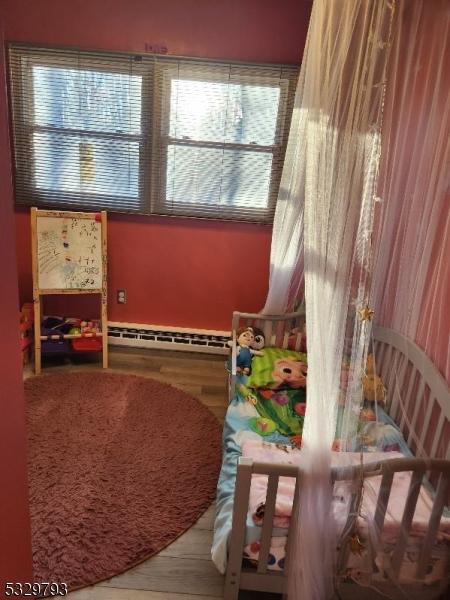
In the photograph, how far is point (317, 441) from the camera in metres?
1.36

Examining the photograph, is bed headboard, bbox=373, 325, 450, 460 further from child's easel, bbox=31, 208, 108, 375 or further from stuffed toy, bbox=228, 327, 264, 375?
child's easel, bbox=31, 208, 108, 375

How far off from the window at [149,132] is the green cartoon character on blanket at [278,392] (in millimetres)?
1185

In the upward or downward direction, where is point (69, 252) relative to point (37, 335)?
upward

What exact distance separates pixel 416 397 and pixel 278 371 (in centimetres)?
96

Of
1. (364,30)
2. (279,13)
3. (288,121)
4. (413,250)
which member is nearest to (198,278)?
(288,121)

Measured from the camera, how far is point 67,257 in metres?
3.19

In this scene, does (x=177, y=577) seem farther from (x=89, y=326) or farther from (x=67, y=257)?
(x=67, y=257)

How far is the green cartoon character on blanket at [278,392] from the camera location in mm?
2244

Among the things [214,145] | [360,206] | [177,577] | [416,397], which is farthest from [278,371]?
[214,145]

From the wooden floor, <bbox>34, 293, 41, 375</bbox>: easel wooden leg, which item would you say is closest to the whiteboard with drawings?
<bbox>34, 293, 41, 375</bbox>: easel wooden leg

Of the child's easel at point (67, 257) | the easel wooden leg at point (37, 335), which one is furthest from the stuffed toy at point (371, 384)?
the easel wooden leg at point (37, 335)

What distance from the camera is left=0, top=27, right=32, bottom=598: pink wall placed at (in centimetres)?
88

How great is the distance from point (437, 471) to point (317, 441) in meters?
0.41

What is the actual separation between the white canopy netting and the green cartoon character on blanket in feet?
2.58
